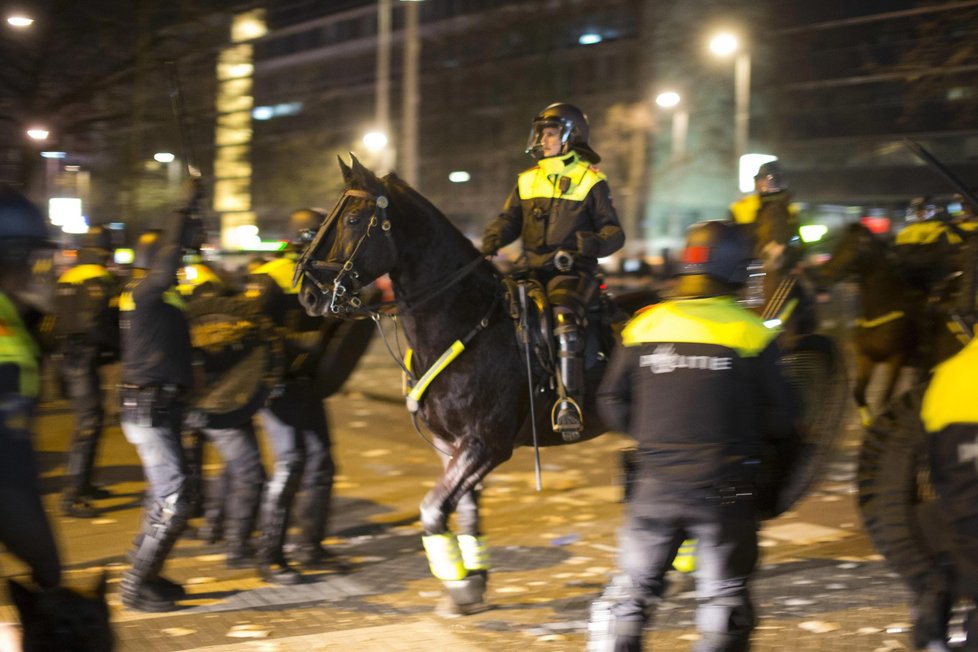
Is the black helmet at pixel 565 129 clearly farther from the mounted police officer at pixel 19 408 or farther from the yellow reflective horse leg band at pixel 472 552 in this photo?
the mounted police officer at pixel 19 408

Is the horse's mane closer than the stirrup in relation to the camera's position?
Yes

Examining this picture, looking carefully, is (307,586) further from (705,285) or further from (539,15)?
(539,15)

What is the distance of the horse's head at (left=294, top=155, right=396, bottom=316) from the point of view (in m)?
6.54

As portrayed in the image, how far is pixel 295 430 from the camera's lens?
7887mm

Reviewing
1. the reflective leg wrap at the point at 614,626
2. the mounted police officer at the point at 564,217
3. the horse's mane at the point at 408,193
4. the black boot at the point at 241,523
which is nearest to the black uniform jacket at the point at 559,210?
the mounted police officer at the point at 564,217

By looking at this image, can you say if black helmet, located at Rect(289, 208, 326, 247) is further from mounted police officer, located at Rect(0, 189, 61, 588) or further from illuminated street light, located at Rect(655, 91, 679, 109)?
illuminated street light, located at Rect(655, 91, 679, 109)

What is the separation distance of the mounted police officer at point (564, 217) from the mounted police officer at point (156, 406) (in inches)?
78.5

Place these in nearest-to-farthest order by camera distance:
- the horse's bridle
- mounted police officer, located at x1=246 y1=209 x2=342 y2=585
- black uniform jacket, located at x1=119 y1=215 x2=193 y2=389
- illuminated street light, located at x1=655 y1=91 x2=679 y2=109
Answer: the horse's bridle
black uniform jacket, located at x1=119 y1=215 x2=193 y2=389
mounted police officer, located at x1=246 y1=209 x2=342 y2=585
illuminated street light, located at x1=655 y1=91 x2=679 y2=109

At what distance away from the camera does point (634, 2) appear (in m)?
29.8

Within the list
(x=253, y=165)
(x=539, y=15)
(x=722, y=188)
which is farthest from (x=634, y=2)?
(x=722, y=188)

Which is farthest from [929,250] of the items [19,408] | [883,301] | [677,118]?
[677,118]

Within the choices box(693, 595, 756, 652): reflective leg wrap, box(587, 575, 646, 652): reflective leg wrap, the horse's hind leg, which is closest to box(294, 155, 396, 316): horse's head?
box(587, 575, 646, 652): reflective leg wrap

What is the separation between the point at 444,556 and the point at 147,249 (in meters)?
2.59

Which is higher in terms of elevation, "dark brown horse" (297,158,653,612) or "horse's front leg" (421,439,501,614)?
"dark brown horse" (297,158,653,612)
